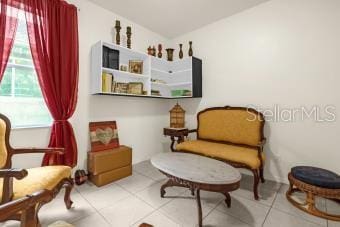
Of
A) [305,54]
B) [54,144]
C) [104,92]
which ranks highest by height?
[305,54]

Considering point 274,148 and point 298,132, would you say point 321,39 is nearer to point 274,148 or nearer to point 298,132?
point 298,132

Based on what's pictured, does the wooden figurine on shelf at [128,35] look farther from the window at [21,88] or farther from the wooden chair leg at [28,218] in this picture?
the wooden chair leg at [28,218]

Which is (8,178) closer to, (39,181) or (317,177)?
(39,181)

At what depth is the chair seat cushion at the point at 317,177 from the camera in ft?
5.38

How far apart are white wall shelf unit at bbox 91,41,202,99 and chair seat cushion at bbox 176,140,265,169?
988 millimetres

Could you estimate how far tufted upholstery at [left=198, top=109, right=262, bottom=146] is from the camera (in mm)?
2457

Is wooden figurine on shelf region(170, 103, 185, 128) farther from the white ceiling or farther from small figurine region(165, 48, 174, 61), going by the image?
the white ceiling

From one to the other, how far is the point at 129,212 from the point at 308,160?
229 centimetres

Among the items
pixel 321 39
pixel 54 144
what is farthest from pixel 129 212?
pixel 321 39

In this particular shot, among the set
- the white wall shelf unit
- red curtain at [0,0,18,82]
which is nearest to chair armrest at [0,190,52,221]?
red curtain at [0,0,18,82]

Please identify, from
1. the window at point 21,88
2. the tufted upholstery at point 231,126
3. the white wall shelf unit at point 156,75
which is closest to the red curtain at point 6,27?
the window at point 21,88

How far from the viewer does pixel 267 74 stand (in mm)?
2484

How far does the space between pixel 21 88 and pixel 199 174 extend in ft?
7.25

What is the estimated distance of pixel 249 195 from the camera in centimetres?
205
